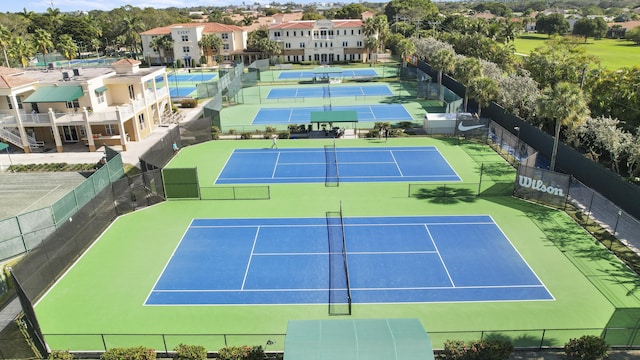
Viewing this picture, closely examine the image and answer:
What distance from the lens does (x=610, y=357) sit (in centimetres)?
1491

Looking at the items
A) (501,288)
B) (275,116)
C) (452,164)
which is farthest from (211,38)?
(501,288)

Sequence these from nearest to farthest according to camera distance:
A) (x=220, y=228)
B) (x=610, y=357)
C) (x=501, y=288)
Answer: (x=610, y=357) < (x=501, y=288) < (x=220, y=228)

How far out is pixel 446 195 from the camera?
28.3 meters

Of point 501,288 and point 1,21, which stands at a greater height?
point 1,21

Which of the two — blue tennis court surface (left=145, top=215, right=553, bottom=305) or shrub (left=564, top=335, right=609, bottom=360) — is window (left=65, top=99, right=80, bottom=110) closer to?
blue tennis court surface (left=145, top=215, right=553, bottom=305)

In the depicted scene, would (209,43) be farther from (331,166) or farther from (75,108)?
(331,166)

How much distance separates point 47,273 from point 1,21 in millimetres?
106176

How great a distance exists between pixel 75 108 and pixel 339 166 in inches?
958

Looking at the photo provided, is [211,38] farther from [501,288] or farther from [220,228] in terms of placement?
[501,288]

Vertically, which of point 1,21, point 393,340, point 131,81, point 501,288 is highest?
point 1,21

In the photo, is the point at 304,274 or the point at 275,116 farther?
the point at 275,116

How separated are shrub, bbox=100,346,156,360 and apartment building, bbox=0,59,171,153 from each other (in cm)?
2649

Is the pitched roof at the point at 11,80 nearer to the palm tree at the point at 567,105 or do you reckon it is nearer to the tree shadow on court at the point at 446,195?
the tree shadow on court at the point at 446,195

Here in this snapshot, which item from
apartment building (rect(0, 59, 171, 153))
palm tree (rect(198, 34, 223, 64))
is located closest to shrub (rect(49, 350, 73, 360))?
apartment building (rect(0, 59, 171, 153))
